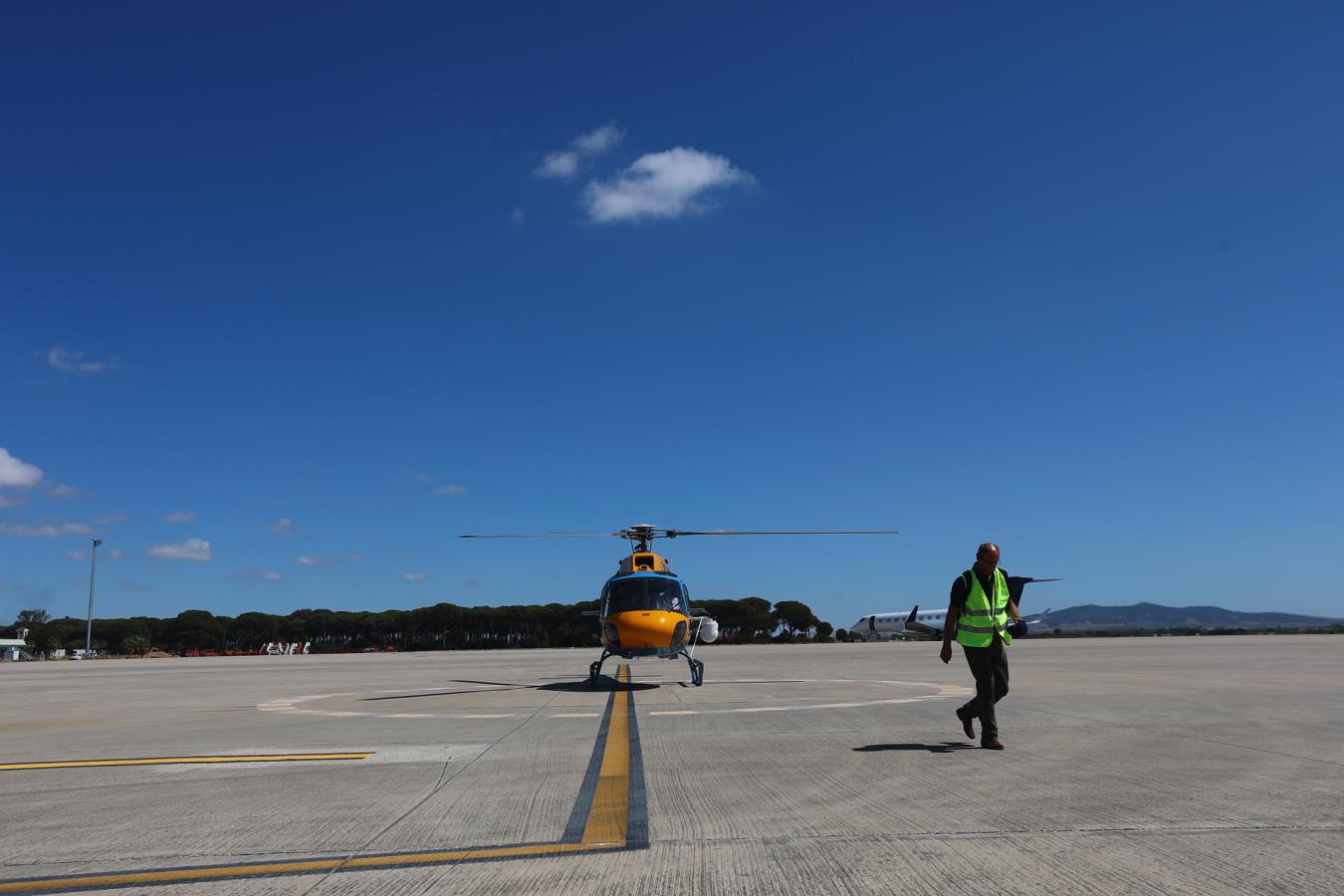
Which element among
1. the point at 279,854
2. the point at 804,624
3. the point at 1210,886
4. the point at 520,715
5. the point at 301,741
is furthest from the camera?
the point at 804,624

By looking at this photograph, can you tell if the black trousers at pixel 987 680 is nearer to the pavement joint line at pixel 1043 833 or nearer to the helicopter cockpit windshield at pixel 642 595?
the pavement joint line at pixel 1043 833

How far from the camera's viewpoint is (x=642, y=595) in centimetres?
1878

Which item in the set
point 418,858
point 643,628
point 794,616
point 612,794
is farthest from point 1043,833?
point 794,616

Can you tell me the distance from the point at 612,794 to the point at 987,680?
438 cm

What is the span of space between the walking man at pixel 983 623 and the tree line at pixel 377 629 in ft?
349

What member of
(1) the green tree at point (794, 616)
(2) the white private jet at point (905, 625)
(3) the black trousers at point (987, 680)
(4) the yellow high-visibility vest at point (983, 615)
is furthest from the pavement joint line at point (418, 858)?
(1) the green tree at point (794, 616)

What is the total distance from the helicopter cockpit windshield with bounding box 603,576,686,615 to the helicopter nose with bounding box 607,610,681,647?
182 millimetres

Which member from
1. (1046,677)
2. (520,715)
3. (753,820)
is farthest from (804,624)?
(753,820)

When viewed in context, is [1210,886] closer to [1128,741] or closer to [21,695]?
[1128,741]

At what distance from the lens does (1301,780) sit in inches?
266

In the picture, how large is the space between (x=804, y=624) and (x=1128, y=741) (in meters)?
106

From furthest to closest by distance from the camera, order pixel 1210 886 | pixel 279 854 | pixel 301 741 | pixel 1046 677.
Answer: pixel 1046 677 < pixel 301 741 < pixel 279 854 < pixel 1210 886

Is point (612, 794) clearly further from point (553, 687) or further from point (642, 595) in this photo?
point (553, 687)

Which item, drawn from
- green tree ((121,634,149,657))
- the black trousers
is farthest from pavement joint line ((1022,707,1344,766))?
green tree ((121,634,149,657))
